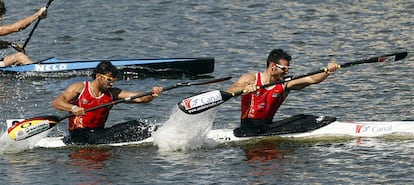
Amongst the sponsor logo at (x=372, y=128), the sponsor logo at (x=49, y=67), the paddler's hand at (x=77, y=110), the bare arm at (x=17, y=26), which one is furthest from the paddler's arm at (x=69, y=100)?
the sponsor logo at (x=49, y=67)

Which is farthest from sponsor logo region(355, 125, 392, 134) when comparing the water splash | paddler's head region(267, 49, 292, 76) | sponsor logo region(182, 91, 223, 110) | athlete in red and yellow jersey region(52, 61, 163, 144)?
the water splash

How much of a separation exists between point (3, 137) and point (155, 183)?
3.52 metres

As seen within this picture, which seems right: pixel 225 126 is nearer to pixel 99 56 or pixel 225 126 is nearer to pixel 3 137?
pixel 3 137

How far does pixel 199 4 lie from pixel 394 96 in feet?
44.4

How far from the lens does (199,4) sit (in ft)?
117

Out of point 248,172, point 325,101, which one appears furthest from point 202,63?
point 248,172

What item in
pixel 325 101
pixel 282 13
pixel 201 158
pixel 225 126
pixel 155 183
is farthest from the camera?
pixel 282 13

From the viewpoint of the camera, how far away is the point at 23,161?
59.2 feet

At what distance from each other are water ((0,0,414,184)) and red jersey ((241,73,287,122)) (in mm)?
489

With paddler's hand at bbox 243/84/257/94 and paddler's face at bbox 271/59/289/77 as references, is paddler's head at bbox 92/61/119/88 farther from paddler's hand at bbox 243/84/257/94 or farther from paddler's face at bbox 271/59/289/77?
paddler's face at bbox 271/59/289/77

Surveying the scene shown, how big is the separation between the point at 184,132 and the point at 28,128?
8.41ft

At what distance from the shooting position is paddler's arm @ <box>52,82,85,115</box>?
17.9 m

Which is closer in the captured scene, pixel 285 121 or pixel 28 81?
pixel 285 121

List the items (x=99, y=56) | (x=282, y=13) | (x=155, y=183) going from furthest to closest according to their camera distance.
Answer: (x=282, y=13), (x=99, y=56), (x=155, y=183)
